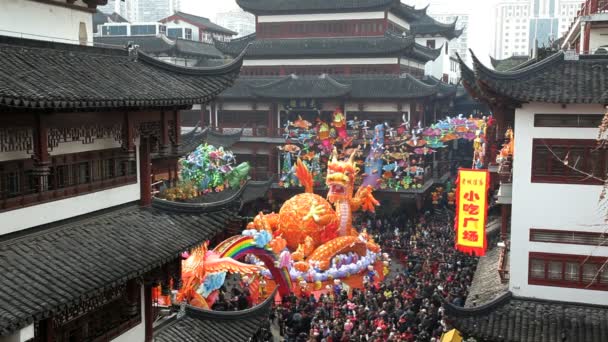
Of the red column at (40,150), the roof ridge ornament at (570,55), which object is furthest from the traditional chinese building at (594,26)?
the red column at (40,150)

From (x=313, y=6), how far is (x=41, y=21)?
109 ft

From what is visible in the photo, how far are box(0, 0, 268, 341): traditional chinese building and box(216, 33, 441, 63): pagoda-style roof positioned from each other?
29.2 meters

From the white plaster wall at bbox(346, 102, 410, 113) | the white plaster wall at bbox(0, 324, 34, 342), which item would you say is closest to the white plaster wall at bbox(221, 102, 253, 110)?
the white plaster wall at bbox(346, 102, 410, 113)

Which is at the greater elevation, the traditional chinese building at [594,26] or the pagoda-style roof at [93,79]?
the traditional chinese building at [594,26]

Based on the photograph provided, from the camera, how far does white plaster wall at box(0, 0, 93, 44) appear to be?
11.1 meters

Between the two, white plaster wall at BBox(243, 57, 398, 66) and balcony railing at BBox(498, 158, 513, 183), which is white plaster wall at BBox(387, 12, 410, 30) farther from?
balcony railing at BBox(498, 158, 513, 183)

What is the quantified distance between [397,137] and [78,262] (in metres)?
27.4

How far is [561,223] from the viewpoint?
52.1ft

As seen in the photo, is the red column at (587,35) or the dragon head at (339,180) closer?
the red column at (587,35)

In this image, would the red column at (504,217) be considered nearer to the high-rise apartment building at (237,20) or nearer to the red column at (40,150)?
the red column at (40,150)

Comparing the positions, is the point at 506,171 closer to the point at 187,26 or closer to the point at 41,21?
the point at 41,21

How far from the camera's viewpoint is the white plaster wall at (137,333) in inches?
459

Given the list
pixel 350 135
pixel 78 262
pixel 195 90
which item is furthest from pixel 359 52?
pixel 78 262

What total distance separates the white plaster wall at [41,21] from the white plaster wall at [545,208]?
1009cm
